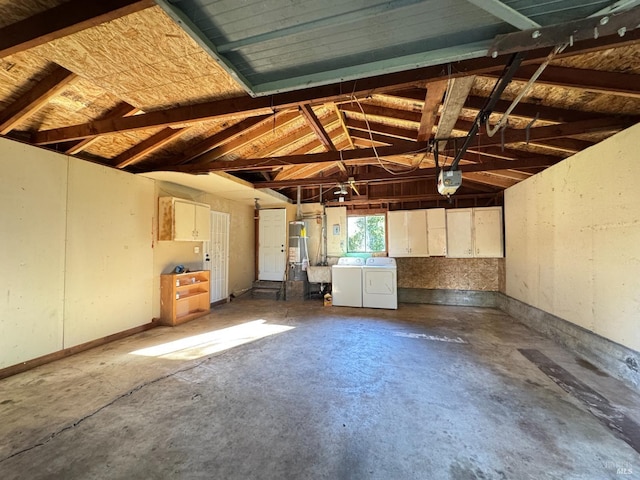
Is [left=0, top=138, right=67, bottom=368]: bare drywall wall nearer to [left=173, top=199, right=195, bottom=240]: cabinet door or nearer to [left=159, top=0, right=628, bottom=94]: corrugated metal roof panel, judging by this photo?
[left=173, top=199, right=195, bottom=240]: cabinet door

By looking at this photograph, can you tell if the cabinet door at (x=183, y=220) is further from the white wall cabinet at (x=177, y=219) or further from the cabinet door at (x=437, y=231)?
the cabinet door at (x=437, y=231)

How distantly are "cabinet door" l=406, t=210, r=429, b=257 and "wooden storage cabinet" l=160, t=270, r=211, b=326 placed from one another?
5.14m

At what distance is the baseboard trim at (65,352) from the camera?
2863 millimetres

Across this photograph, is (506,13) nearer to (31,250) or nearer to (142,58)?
(142,58)

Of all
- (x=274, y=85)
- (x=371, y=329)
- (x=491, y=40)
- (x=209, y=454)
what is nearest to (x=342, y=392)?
(x=209, y=454)

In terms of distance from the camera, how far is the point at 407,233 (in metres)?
6.96

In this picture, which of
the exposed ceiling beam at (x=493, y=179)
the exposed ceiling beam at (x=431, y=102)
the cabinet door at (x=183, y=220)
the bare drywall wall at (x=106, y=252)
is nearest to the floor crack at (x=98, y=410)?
the bare drywall wall at (x=106, y=252)

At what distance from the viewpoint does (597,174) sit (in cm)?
311

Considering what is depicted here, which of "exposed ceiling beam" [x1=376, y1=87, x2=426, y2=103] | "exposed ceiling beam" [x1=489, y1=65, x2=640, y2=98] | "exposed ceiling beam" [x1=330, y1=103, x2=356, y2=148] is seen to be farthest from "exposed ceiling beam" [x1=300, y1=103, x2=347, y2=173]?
"exposed ceiling beam" [x1=489, y1=65, x2=640, y2=98]

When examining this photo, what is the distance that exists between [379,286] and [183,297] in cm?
421

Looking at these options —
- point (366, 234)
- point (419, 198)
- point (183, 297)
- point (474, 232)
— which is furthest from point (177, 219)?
point (474, 232)

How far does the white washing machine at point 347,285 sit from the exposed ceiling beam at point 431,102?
12.2 feet

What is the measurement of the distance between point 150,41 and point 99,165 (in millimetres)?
3225

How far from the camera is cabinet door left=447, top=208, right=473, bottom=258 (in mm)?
6500
